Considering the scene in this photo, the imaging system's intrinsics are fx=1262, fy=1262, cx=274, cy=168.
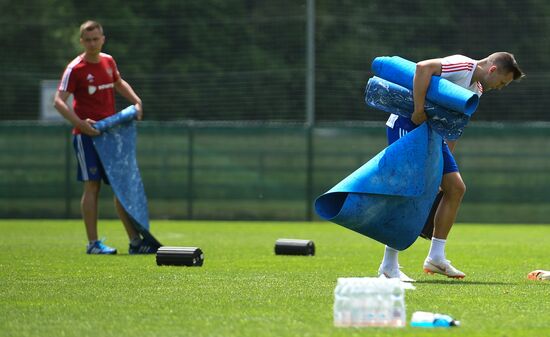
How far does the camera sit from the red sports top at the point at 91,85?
39.4ft

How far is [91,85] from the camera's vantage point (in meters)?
12.1

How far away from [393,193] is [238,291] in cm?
132

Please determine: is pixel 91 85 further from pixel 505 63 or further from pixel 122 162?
pixel 505 63

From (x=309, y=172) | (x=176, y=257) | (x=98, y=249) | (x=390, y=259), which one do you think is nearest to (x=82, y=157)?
(x=98, y=249)

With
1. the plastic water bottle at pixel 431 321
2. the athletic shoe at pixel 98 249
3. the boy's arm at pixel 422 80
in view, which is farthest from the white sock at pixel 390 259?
the athletic shoe at pixel 98 249

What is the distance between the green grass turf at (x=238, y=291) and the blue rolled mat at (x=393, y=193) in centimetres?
47

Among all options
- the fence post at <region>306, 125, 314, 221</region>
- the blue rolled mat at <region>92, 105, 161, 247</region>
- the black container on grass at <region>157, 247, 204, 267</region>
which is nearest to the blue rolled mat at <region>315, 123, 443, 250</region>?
the black container on grass at <region>157, 247, 204, 267</region>

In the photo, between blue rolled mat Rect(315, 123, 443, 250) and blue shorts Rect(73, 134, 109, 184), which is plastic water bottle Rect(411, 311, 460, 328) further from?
blue shorts Rect(73, 134, 109, 184)

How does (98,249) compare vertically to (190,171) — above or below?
above

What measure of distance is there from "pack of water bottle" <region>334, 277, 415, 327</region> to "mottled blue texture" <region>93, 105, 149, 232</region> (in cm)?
602

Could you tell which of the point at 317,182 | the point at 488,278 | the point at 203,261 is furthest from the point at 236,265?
the point at 317,182

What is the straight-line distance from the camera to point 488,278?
946cm

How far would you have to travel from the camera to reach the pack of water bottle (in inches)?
235

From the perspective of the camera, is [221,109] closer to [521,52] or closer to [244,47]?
[244,47]
